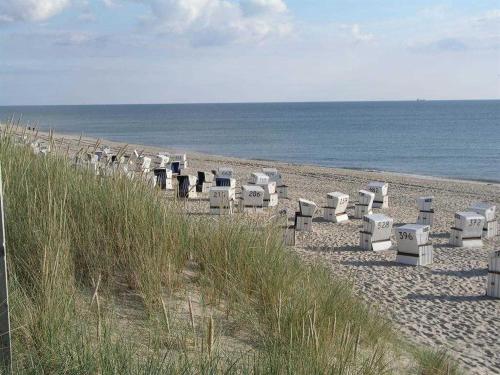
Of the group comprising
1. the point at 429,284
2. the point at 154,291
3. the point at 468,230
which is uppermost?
the point at 154,291

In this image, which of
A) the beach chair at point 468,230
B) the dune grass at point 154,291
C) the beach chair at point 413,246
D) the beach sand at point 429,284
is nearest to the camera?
the dune grass at point 154,291

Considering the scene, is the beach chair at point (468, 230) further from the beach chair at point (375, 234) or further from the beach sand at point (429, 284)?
the beach chair at point (375, 234)

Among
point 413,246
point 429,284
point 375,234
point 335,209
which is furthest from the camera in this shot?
point 335,209

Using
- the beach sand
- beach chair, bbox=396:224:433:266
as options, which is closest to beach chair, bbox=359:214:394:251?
the beach sand

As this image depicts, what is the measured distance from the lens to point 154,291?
420 cm

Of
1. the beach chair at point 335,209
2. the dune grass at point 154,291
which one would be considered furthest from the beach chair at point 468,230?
the dune grass at point 154,291

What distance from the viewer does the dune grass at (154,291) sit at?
9.68 ft

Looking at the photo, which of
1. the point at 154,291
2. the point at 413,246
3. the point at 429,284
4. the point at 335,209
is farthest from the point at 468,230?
the point at 154,291

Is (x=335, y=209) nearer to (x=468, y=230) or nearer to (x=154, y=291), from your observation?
(x=468, y=230)

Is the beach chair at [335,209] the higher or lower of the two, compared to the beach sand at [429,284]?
higher

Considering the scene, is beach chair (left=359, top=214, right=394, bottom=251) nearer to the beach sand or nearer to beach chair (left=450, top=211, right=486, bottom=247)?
the beach sand

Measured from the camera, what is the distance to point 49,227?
12.9 feet

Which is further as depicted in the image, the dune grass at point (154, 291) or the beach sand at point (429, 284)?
the beach sand at point (429, 284)

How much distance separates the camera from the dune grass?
9.68 ft
